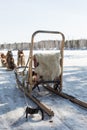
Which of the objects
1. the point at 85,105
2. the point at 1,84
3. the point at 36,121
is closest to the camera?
the point at 36,121

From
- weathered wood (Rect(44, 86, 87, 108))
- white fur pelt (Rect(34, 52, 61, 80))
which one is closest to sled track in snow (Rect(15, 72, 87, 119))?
weathered wood (Rect(44, 86, 87, 108))

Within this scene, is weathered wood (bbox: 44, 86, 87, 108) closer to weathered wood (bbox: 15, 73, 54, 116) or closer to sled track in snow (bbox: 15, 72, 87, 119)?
sled track in snow (bbox: 15, 72, 87, 119)

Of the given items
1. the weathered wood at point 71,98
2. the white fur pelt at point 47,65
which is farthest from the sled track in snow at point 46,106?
the white fur pelt at point 47,65

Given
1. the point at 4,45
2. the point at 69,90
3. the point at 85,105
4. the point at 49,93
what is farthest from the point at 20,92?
the point at 4,45

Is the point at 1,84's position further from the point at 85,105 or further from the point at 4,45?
the point at 4,45

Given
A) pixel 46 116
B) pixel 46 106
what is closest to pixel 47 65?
pixel 46 106

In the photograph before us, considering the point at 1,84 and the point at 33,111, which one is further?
the point at 1,84

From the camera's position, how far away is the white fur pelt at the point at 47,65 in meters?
7.22

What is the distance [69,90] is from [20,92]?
1.32 m

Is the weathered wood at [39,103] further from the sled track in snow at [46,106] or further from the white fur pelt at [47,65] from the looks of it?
the white fur pelt at [47,65]

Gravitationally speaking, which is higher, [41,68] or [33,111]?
[41,68]

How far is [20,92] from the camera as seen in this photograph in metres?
7.85

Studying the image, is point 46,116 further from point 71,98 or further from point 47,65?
point 47,65

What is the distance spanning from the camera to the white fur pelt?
7.22 metres
